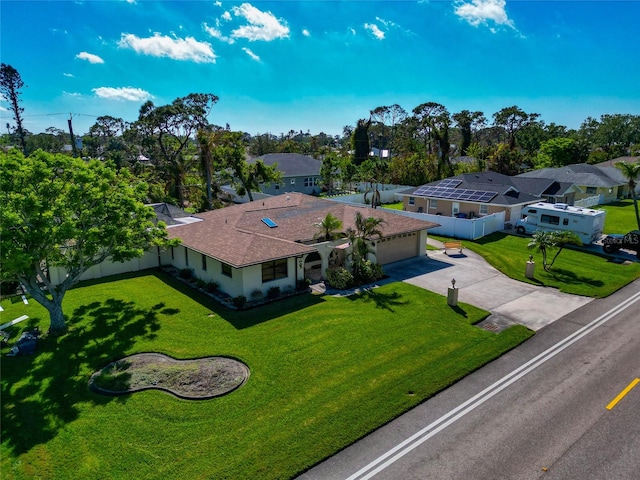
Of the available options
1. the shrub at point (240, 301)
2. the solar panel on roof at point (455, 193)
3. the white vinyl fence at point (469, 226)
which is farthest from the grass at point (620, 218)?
the shrub at point (240, 301)

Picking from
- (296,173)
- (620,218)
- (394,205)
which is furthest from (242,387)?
(296,173)

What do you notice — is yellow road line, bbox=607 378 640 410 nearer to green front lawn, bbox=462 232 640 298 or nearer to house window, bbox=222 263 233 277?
green front lawn, bbox=462 232 640 298

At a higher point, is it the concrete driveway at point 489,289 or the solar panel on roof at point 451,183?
the solar panel on roof at point 451,183

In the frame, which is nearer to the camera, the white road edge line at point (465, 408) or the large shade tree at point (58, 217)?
the white road edge line at point (465, 408)

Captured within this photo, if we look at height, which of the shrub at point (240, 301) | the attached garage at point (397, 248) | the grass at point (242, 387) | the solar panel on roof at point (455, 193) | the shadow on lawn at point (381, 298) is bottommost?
the grass at point (242, 387)

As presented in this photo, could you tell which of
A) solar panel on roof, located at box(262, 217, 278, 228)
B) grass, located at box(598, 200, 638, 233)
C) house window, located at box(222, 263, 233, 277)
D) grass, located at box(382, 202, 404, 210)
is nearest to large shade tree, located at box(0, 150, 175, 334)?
house window, located at box(222, 263, 233, 277)

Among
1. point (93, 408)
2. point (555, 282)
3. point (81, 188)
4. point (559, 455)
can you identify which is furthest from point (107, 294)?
point (555, 282)

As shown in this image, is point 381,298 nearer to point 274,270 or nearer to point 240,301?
point 274,270

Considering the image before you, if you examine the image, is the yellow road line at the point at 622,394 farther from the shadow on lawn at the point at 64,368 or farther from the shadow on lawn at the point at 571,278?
the shadow on lawn at the point at 64,368
